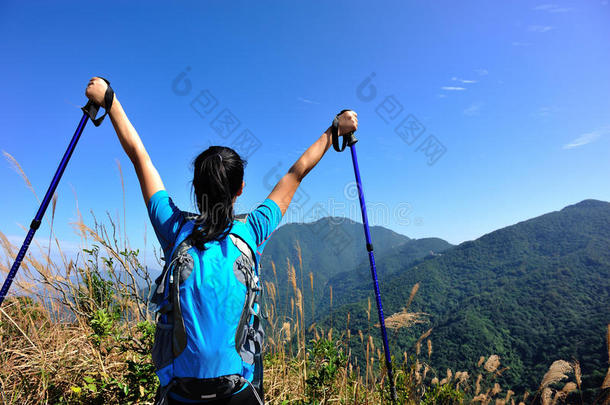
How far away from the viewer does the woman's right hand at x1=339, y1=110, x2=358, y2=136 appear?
2023 mm

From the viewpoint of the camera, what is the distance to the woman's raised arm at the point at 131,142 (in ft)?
4.92

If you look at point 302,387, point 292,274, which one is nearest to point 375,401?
point 302,387

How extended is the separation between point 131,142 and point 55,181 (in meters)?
0.74

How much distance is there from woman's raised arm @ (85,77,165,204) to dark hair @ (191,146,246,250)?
0.84 feet

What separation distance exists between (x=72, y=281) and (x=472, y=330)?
205 ft

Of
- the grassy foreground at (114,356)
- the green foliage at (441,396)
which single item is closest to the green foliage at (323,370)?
the grassy foreground at (114,356)

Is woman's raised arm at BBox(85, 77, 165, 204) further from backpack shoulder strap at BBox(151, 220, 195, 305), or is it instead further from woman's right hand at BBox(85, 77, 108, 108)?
backpack shoulder strap at BBox(151, 220, 195, 305)

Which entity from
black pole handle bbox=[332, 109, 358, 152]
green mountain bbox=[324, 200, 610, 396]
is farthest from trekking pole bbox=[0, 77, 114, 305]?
green mountain bbox=[324, 200, 610, 396]

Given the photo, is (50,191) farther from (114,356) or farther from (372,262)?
(372,262)

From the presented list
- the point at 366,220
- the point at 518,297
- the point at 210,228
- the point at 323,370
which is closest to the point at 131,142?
the point at 210,228

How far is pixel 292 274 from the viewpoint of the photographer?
3773 millimetres

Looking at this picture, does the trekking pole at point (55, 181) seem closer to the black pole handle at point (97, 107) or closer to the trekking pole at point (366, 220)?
the black pole handle at point (97, 107)

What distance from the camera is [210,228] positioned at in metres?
1.25

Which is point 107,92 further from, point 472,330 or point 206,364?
point 472,330
